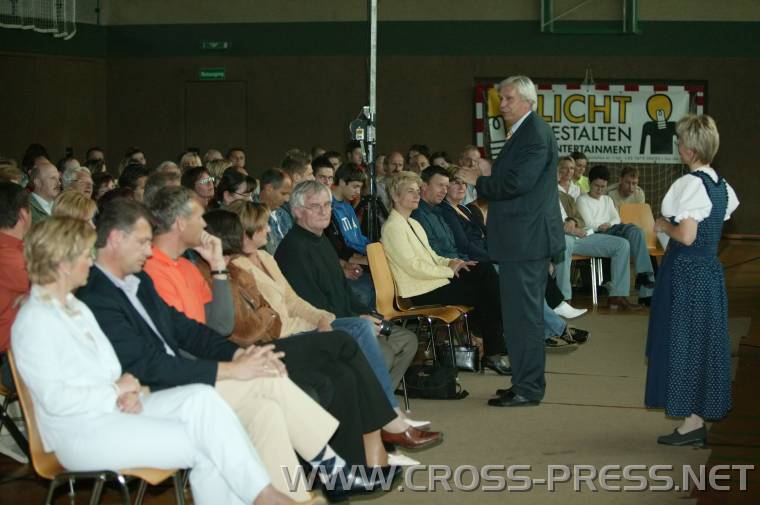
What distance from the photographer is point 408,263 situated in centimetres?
612

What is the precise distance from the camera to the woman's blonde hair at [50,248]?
3.07 m

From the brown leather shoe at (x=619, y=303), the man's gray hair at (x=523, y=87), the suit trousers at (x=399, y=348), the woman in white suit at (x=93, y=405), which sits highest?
the man's gray hair at (x=523, y=87)

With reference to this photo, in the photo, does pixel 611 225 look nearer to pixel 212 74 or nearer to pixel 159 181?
pixel 159 181

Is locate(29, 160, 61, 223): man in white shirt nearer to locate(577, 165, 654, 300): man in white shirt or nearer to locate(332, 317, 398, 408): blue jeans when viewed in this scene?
locate(332, 317, 398, 408): blue jeans

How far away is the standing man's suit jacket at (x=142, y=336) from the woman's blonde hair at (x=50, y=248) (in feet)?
0.92

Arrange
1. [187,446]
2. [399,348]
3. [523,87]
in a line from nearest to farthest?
[187,446], [399,348], [523,87]

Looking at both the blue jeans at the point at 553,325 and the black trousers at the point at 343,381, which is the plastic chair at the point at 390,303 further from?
the black trousers at the point at 343,381

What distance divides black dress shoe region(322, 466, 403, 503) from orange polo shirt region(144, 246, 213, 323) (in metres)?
0.79

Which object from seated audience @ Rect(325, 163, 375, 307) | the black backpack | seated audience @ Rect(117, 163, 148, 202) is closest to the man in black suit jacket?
the black backpack

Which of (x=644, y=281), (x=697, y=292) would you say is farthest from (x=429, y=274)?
(x=644, y=281)

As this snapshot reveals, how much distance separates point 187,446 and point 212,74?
12.1m

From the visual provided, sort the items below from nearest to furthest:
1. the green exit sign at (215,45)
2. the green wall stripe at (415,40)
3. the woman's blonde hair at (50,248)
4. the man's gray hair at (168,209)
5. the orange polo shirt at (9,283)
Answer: the woman's blonde hair at (50,248) → the man's gray hair at (168,209) → the orange polo shirt at (9,283) → the green wall stripe at (415,40) → the green exit sign at (215,45)

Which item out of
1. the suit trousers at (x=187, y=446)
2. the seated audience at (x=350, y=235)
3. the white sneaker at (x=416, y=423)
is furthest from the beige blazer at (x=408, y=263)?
the suit trousers at (x=187, y=446)

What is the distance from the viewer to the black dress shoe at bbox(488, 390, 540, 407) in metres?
5.52
